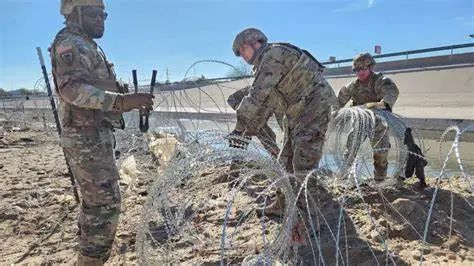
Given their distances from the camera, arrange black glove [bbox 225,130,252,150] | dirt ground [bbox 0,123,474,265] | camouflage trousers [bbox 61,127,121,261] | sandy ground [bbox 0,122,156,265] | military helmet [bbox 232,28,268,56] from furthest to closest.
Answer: sandy ground [bbox 0,122,156,265] → military helmet [bbox 232,28,268,56] → dirt ground [bbox 0,123,474,265] → camouflage trousers [bbox 61,127,121,261] → black glove [bbox 225,130,252,150]

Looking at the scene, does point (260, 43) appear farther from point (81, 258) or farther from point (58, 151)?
point (58, 151)

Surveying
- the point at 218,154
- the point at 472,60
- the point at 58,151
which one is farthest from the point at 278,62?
the point at 472,60

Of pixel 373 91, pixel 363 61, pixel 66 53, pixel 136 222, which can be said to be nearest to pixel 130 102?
pixel 66 53

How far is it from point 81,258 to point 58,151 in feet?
27.2

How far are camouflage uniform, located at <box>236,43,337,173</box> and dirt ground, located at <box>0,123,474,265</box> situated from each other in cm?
74

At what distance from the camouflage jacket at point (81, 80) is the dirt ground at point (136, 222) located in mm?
1229

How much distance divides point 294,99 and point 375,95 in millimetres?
2094

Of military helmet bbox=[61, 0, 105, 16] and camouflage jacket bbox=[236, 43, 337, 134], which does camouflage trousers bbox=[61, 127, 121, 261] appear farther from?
camouflage jacket bbox=[236, 43, 337, 134]

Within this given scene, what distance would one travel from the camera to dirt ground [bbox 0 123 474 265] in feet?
11.2

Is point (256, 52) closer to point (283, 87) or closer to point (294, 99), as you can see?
point (283, 87)

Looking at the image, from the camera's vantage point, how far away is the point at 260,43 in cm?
365

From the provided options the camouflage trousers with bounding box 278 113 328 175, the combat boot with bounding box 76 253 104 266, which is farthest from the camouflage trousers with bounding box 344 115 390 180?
the combat boot with bounding box 76 253 104 266

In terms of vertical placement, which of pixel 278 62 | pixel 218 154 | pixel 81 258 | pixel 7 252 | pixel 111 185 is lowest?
pixel 7 252

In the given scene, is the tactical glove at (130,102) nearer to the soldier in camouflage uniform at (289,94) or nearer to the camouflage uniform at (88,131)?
the camouflage uniform at (88,131)
